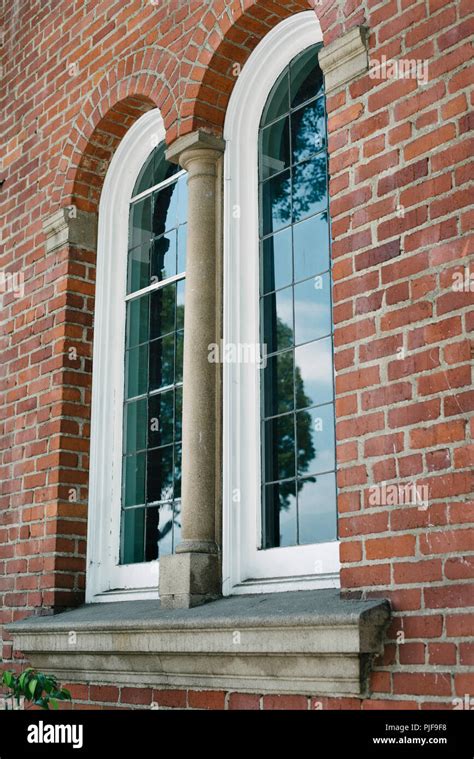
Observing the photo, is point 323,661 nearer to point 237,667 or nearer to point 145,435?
point 237,667

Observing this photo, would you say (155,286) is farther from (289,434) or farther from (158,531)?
(289,434)

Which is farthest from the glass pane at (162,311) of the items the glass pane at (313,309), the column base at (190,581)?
the column base at (190,581)

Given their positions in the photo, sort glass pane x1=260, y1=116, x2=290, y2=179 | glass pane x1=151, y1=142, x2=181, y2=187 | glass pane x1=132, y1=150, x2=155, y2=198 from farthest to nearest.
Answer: glass pane x1=132, y1=150, x2=155, y2=198
glass pane x1=151, y1=142, x2=181, y2=187
glass pane x1=260, y1=116, x2=290, y2=179

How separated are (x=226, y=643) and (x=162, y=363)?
1.90 meters

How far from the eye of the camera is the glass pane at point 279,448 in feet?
13.0

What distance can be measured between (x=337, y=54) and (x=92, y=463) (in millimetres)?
2599

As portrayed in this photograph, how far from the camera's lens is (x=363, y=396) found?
3.19 meters

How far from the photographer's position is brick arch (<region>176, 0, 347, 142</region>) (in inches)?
168

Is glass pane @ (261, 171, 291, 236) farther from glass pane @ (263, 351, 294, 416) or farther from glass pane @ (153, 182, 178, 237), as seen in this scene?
glass pane @ (153, 182, 178, 237)

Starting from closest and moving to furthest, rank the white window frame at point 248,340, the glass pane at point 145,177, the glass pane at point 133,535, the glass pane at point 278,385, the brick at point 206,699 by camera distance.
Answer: the brick at point 206,699, the white window frame at point 248,340, the glass pane at point 278,385, the glass pane at point 133,535, the glass pane at point 145,177

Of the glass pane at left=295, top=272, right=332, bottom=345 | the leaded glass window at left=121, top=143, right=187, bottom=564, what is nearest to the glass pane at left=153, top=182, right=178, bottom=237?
the leaded glass window at left=121, top=143, right=187, bottom=564

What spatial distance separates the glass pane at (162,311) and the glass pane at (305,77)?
47.9 inches

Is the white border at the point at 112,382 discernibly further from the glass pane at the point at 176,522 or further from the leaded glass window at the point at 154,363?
the glass pane at the point at 176,522
